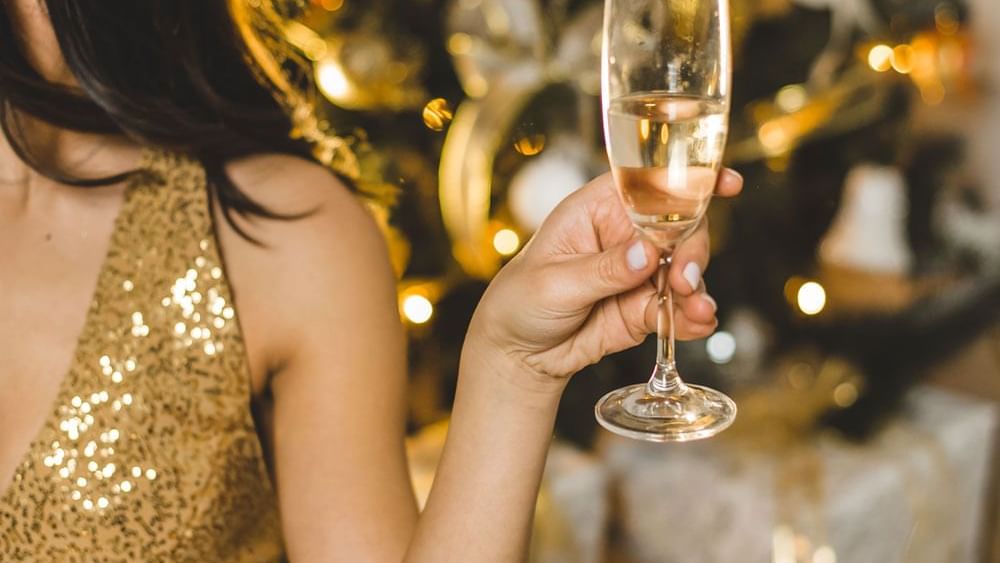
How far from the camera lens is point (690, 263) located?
27.9 inches

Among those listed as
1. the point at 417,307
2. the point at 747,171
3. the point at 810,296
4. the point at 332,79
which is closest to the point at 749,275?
the point at 810,296

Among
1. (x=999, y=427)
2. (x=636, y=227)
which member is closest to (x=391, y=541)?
(x=636, y=227)

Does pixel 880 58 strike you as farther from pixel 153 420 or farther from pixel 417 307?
pixel 153 420

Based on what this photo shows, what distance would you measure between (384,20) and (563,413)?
755 mm

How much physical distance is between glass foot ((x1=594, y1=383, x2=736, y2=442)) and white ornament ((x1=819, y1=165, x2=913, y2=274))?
1757 mm

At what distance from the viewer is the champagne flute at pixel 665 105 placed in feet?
2.11

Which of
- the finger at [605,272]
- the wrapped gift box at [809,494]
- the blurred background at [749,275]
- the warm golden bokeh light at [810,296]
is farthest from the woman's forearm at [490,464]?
the warm golden bokeh light at [810,296]

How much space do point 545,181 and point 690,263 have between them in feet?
2.78

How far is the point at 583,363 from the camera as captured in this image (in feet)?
2.49

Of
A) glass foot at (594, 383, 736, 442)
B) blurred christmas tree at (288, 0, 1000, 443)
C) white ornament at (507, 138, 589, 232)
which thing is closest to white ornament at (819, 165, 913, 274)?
blurred christmas tree at (288, 0, 1000, 443)

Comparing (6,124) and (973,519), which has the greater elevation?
(6,124)

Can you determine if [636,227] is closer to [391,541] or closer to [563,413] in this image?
[391,541]

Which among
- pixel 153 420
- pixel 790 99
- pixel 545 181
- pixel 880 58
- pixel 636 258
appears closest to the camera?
pixel 636 258

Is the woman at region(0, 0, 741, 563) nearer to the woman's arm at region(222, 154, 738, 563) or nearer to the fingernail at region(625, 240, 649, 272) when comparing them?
the woman's arm at region(222, 154, 738, 563)
